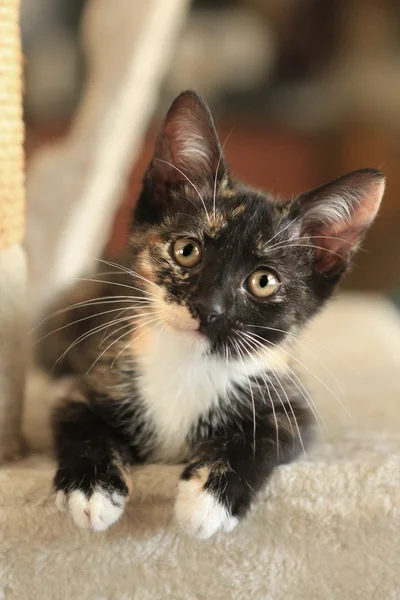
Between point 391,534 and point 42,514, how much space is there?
457mm

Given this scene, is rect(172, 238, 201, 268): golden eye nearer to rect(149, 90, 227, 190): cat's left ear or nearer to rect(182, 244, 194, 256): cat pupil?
rect(182, 244, 194, 256): cat pupil

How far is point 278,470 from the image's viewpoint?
89 centimetres

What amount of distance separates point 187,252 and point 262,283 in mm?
120

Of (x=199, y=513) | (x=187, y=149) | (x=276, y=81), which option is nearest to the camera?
(x=199, y=513)

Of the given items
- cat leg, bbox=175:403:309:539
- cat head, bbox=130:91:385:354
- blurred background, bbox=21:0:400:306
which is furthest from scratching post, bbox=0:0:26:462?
blurred background, bbox=21:0:400:306

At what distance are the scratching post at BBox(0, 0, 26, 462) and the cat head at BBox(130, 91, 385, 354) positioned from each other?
0.19 meters

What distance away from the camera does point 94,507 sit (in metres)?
0.80

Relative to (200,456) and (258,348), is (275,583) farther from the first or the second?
(258,348)

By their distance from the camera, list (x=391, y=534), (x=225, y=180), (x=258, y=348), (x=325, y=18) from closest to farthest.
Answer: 1. (x=391, y=534)
2. (x=258, y=348)
3. (x=225, y=180)
4. (x=325, y=18)

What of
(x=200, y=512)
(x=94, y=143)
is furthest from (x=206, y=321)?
(x=94, y=143)

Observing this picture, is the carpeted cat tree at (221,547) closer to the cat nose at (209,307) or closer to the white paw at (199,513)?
the white paw at (199,513)

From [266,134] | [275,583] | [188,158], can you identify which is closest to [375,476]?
[275,583]

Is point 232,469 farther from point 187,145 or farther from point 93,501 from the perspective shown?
point 187,145

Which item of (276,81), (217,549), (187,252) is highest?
(276,81)
